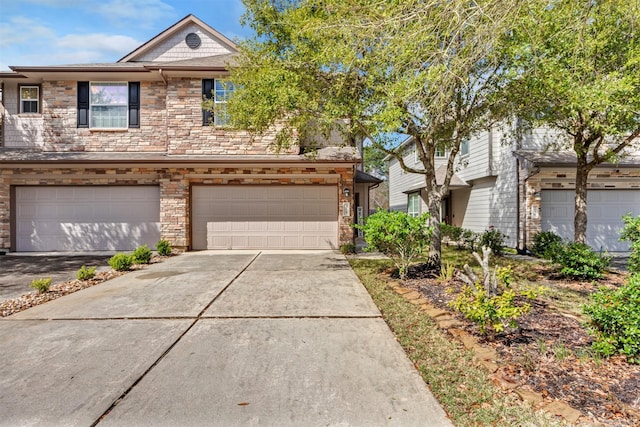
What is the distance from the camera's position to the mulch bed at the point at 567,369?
250 cm

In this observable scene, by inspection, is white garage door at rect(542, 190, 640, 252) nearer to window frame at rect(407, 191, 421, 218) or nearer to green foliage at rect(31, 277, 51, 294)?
window frame at rect(407, 191, 421, 218)

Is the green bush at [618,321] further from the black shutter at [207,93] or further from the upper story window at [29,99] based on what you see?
the upper story window at [29,99]

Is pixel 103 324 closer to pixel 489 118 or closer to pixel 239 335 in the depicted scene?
pixel 239 335

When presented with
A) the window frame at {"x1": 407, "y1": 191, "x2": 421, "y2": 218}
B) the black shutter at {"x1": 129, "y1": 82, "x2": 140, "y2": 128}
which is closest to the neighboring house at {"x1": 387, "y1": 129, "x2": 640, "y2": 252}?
the window frame at {"x1": 407, "y1": 191, "x2": 421, "y2": 218}

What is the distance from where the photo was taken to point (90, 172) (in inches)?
453

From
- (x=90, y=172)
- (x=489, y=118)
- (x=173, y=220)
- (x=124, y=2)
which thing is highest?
(x=124, y=2)

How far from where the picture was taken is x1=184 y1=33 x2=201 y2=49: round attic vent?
46.6 ft

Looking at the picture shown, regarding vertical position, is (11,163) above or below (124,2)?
below

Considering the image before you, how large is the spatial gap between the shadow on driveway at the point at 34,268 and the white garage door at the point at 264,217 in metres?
3.39

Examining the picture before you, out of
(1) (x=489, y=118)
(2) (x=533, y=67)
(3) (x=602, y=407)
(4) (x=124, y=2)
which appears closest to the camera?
(3) (x=602, y=407)

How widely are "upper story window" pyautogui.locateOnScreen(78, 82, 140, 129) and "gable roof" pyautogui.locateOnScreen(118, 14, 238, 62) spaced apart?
3.09 m

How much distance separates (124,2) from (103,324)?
891 centimetres

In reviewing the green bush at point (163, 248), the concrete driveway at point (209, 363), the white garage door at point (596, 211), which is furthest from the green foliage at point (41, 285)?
the white garage door at point (596, 211)

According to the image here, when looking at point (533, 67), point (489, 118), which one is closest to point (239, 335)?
point (533, 67)
